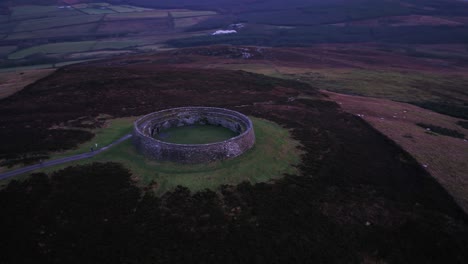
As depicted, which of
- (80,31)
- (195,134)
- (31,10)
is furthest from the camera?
(31,10)

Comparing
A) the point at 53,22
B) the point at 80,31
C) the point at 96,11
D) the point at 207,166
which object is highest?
the point at 96,11

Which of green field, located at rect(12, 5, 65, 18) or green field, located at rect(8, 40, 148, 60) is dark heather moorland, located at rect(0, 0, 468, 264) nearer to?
green field, located at rect(8, 40, 148, 60)

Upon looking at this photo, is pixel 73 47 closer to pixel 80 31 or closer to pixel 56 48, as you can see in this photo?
pixel 56 48

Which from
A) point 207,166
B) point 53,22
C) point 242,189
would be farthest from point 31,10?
point 242,189

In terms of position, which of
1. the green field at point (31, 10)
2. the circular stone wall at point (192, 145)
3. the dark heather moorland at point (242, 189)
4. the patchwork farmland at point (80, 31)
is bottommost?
the dark heather moorland at point (242, 189)

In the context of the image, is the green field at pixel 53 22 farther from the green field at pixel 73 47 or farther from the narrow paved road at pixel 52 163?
the narrow paved road at pixel 52 163

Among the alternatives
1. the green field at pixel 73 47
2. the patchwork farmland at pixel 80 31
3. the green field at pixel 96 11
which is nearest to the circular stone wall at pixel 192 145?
the patchwork farmland at pixel 80 31

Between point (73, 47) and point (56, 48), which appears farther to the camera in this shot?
point (73, 47)

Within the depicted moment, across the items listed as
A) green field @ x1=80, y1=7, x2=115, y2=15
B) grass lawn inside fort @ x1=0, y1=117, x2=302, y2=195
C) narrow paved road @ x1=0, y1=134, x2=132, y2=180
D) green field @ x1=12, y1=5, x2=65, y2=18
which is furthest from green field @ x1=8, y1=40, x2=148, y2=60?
grass lawn inside fort @ x1=0, y1=117, x2=302, y2=195
